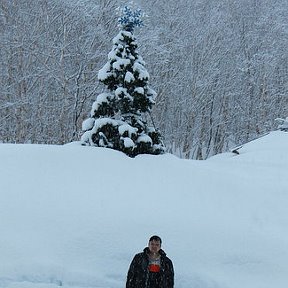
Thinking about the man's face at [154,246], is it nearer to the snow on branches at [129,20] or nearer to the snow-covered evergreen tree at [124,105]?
the snow-covered evergreen tree at [124,105]

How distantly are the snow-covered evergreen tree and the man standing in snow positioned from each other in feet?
13.2

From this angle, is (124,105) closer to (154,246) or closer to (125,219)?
(125,219)

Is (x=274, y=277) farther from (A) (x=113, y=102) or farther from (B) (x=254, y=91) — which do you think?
(B) (x=254, y=91)

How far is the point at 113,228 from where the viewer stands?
7.23 m

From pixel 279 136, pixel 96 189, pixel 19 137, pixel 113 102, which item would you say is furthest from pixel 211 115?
pixel 96 189

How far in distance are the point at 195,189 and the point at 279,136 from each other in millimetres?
6388

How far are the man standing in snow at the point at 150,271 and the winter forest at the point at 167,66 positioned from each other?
46.3 ft

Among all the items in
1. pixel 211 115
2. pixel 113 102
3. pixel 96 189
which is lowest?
pixel 96 189

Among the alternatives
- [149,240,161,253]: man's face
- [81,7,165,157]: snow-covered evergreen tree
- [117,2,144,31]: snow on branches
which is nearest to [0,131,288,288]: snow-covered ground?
[81,7,165,157]: snow-covered evergreen tree

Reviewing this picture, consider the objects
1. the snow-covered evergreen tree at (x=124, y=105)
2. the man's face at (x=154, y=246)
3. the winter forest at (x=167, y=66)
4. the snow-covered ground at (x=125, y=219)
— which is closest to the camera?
the man's face at (x=154, y=246)

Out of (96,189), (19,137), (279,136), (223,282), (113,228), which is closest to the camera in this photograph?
(223,282)

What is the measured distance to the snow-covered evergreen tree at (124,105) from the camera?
9.56 m

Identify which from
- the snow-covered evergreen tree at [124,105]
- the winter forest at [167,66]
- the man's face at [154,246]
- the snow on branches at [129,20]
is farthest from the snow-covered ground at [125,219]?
the winter forest at [167,66]

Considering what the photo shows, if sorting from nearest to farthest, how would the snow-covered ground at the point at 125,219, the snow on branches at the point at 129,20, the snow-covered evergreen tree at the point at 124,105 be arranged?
the snow-covered ground at the point at 125,219 < the snow-covered evergreen tree at the point at 124,105 < the snow on branches at the point at 129,20
